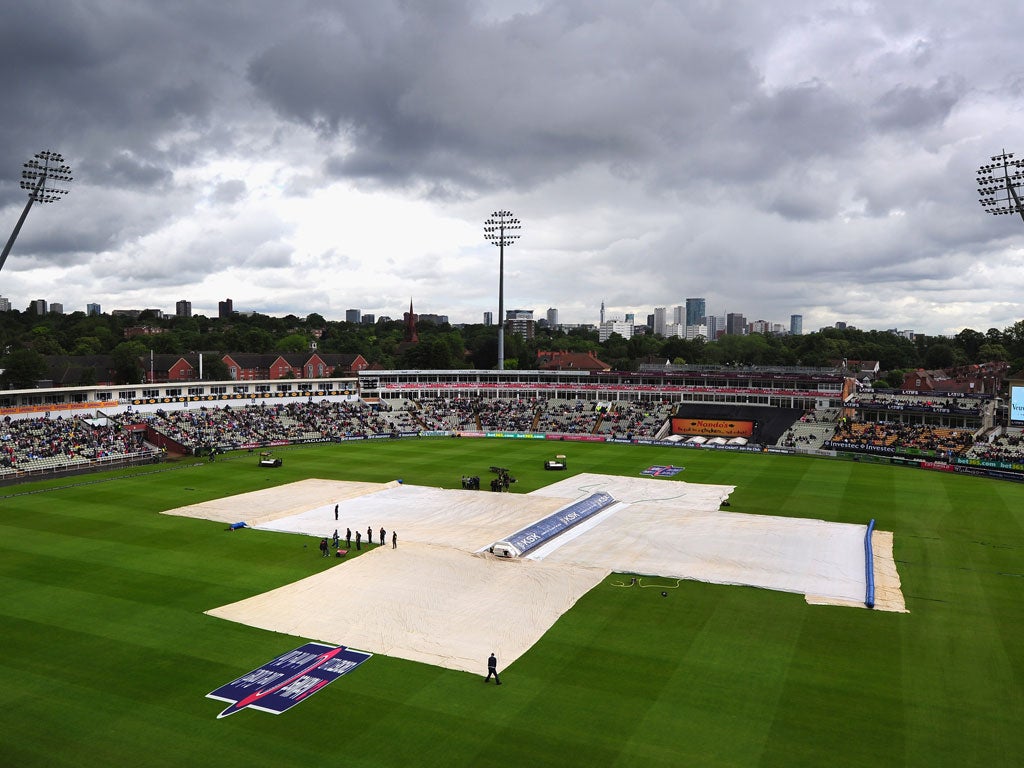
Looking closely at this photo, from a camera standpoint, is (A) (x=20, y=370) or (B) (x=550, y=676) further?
(A) (x=20, y=370)

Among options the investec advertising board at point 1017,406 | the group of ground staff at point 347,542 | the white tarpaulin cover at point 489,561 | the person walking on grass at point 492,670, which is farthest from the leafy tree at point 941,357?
the person walking on grass at point 492,670

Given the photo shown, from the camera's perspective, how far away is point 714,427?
236ft

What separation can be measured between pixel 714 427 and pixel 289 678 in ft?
195

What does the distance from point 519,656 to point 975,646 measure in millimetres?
13393

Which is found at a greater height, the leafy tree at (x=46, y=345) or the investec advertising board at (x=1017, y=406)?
the leafy tree at (x=46, y=345)

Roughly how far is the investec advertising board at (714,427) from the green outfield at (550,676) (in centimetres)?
3669

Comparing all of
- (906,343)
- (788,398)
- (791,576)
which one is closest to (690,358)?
(906,343)

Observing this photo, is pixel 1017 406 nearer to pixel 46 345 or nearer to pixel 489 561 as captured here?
pixel 489 561

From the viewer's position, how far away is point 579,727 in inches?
→ 641

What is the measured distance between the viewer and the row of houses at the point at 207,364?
98.6 m

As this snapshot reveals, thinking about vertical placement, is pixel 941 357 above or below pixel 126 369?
above

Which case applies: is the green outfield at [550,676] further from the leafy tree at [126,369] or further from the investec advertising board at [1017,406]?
the leafy tree at [126,369]

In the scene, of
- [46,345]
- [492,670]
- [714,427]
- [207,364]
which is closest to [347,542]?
[492,670]

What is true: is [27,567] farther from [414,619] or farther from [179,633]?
[414,619]
